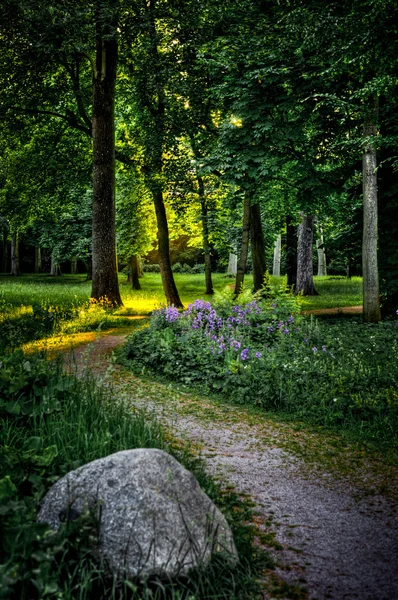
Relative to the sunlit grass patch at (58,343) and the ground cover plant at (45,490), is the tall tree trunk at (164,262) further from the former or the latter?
the ground cover plant at (45,490)

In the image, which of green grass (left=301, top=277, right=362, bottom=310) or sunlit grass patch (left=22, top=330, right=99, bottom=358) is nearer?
sunlit grass patch (left=22, top=330, right=99, bottom=358)

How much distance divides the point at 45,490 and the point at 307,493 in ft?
7.85

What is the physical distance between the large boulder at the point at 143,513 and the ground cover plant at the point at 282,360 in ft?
11.3

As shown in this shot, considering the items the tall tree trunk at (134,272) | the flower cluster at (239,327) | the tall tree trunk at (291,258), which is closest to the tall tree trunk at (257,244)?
the flower cluster at (239,327)

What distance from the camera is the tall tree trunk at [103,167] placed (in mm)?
15281

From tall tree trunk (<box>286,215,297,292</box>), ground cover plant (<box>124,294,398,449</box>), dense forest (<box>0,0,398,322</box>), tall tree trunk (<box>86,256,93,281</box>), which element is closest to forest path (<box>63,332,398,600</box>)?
ground cover plant (<box>124,294,398,449</box>)

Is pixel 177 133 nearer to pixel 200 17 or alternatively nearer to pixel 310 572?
pixel 200 17

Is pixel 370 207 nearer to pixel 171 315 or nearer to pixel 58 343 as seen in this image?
pixel 171 315

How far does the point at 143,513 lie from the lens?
2.84 m

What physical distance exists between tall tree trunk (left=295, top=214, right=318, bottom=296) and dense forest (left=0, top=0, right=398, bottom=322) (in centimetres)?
174

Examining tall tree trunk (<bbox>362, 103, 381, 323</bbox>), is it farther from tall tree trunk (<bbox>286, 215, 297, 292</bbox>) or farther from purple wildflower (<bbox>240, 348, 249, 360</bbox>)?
tall tree trunk (<bbox>286, 215, 297, 292</bbox>)

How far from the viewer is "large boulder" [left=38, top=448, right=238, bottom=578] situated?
2736 millimetres

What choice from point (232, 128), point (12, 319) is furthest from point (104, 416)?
point (232, 128)

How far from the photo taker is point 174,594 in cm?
258
